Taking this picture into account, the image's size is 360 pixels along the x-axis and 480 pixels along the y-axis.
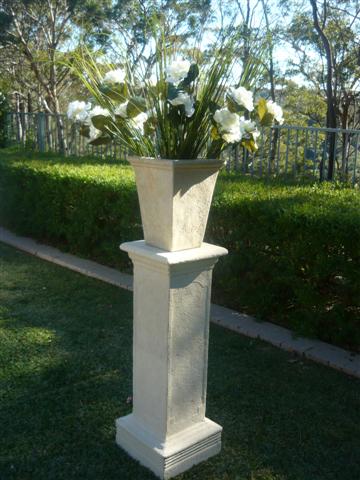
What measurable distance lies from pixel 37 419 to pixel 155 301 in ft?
3.94

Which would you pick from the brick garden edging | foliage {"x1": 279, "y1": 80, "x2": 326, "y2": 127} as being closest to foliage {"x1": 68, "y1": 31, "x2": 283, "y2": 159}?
the brick garden edging

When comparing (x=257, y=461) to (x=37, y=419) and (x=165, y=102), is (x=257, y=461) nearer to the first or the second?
(x=37, y=419)

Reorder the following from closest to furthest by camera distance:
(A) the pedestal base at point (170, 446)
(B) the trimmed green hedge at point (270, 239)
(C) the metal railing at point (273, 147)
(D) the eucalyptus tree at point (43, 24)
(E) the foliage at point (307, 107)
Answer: (A) the pedestal base at point (170, 446) < (B) the trimmed green hedge at point (270, 239) < (C) the metal railing at point (273, 147) < (D) the eucalyptus tree at point (43, 24) < (E) the foliage at point (307, 107)

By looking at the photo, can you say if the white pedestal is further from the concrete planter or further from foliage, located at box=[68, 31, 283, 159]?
foliage, located at box=[68, 31, 283, 159]

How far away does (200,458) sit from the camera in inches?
114

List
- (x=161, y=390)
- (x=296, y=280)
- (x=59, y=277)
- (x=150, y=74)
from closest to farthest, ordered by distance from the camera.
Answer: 1. (x=150, y=74)
2. (x=161, y=390)
3. (x=296, y=280)
4. (x=59, y=277)

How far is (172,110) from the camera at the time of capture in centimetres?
237

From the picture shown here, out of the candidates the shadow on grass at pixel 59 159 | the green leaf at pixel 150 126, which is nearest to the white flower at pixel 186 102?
the green leaf at pixel 150 126

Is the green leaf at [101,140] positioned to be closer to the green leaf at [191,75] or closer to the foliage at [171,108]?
the foliage at [171,108]

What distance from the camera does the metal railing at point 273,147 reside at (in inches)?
293

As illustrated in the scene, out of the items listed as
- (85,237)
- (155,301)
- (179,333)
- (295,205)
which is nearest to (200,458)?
(179,333)

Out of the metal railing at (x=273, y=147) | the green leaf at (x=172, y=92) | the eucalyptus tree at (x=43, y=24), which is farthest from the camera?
the eucalyptus tree at (x=43, y=24)

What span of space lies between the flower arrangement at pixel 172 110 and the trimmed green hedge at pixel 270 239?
1.75 meters

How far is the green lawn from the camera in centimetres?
284
